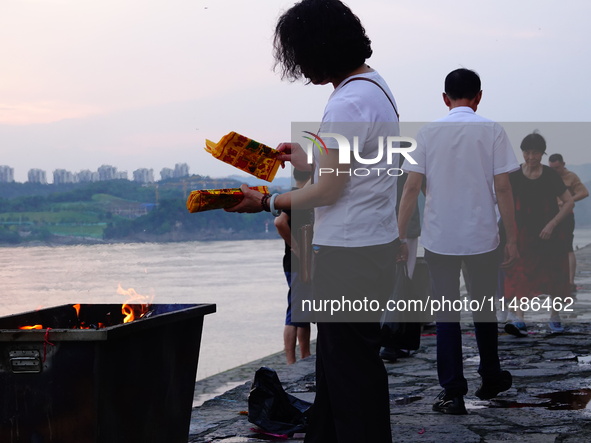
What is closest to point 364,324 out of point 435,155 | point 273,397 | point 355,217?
→ point 355,217

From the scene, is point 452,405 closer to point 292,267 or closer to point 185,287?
point 292,267

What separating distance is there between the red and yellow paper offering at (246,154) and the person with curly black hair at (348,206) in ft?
0.52

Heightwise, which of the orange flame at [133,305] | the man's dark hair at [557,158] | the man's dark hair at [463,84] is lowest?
the orange flame at [133,305]

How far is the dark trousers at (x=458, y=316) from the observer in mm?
5324

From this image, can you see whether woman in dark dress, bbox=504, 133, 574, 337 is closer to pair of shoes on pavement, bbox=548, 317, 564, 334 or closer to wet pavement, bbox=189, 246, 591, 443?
pair of shoes on pavement, bbox=548, 317, 564, 334

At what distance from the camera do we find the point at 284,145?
12.4 feet

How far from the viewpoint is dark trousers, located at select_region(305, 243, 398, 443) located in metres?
3.34

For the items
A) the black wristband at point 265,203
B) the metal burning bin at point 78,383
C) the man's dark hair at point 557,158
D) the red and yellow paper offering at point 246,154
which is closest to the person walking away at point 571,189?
the man's dark hair at point 557,158

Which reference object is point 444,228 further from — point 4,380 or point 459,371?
point 4,380

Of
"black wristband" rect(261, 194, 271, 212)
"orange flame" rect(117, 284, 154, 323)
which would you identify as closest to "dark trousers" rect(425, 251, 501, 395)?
"orange flame" rect(117, 284, 154, 323)

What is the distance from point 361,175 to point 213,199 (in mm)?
572

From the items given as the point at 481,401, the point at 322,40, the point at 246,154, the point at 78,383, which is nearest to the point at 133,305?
the point at 78,383

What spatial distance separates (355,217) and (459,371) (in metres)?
2.29

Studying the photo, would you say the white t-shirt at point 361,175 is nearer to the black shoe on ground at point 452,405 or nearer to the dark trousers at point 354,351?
the dark trousers at point 354,351
